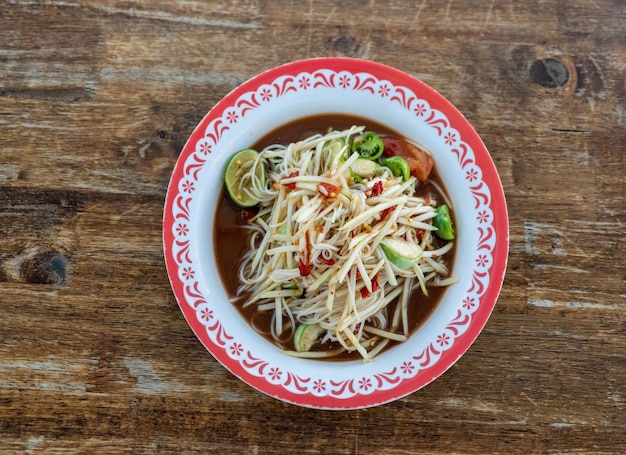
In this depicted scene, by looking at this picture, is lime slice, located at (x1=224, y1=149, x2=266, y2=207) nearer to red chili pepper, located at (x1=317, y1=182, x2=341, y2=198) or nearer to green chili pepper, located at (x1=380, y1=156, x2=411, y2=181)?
red chili pepper, located at (x1=317, y1=182, x2=341, y2=198)

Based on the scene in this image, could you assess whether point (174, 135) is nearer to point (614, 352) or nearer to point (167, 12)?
point (167, 12)

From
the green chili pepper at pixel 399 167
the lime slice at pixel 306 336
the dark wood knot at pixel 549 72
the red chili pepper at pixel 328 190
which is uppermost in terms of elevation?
the dark wood knot at pixel 549 72

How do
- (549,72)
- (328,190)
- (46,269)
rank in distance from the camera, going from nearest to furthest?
(328,190)
(46,269)
(549,72)

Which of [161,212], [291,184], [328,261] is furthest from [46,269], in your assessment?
[328,261]

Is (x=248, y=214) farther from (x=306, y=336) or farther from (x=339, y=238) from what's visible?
(x=306, y=336)

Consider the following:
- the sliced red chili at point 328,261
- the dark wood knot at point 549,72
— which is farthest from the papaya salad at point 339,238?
the dark wood knot at point 549,72

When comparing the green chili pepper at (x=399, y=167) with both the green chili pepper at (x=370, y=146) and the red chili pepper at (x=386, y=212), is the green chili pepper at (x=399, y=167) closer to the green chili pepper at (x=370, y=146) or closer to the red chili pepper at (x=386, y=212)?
the green chili pepper at (x=370, y=146)
